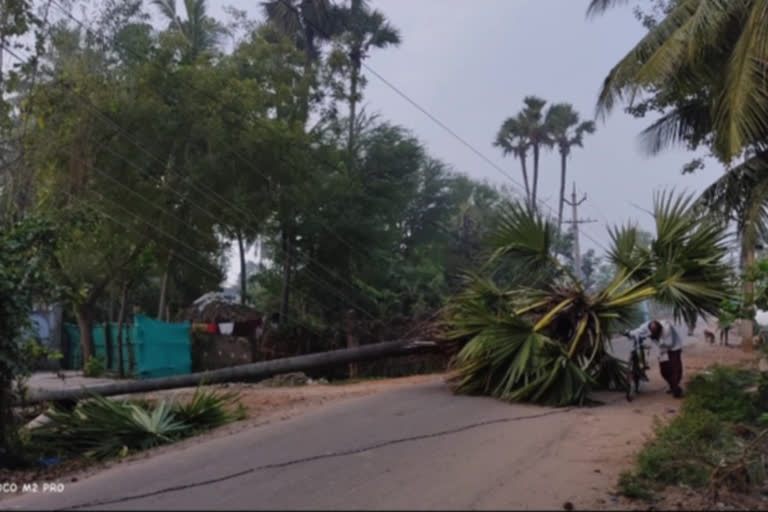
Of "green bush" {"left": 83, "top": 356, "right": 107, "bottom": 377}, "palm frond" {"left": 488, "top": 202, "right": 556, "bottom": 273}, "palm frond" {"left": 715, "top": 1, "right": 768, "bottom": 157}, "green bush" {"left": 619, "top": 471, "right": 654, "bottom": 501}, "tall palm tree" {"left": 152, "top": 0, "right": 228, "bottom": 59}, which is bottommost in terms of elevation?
"green bush" {"left": 619, "top": 471, "right": 654, "bottom": 501}

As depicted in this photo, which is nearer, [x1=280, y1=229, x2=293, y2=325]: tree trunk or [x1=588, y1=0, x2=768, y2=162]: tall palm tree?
[x1=588, y1=0, x2=768, y2=162]: tall palm tree

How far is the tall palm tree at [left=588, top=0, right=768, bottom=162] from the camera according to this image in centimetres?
1255

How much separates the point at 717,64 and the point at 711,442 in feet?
29.6

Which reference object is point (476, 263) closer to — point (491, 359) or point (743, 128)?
point (491, 359)

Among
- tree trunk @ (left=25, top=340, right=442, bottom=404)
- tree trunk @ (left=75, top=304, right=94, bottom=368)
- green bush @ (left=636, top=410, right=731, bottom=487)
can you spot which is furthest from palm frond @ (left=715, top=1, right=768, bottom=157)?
tree trunk @ (left=75, top=304, right=94, bottom=368)

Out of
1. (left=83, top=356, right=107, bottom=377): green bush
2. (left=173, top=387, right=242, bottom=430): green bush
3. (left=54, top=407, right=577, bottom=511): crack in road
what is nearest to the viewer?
(left=54, top=407, right=577, bottom=511): crack in road

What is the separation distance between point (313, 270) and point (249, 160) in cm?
576

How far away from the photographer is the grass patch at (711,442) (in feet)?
21.7

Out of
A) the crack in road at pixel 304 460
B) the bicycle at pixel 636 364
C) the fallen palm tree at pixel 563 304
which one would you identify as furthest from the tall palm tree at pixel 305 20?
the crack in road at pixel 304 460

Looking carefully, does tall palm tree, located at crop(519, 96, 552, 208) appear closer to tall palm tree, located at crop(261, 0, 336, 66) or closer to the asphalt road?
tall palm tree, located at crop(261, 0, 336, 66)

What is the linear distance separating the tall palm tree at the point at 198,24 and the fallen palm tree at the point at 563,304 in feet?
52.3

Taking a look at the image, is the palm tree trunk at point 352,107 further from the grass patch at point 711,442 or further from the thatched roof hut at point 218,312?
the grass patch at point 711,442

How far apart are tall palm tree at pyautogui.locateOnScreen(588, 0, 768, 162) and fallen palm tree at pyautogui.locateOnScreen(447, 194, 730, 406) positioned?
187 cm

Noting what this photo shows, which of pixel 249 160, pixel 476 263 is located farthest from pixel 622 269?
pixel 249 160
